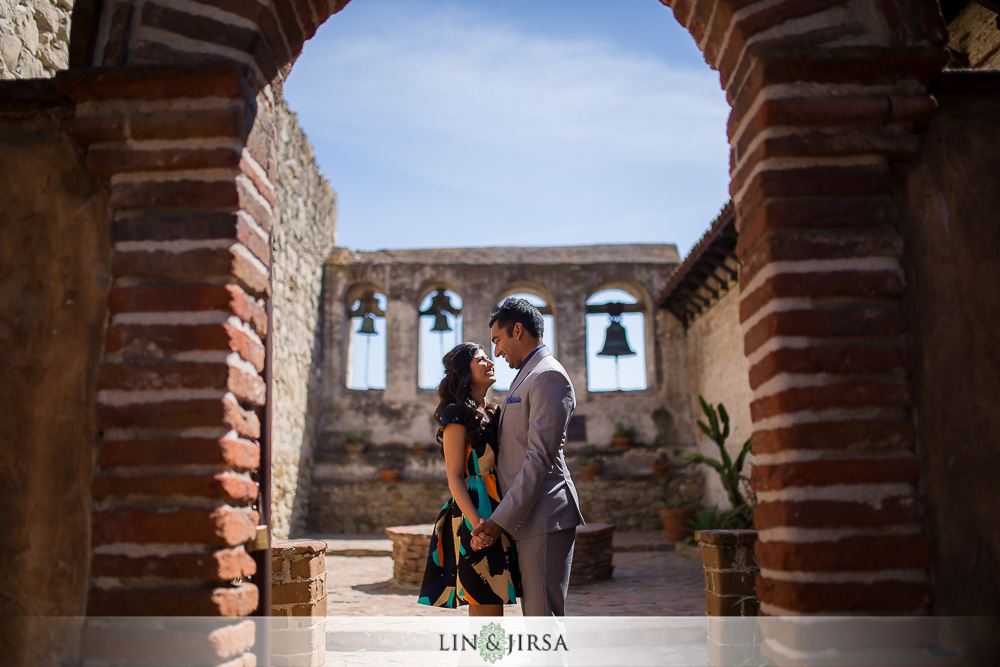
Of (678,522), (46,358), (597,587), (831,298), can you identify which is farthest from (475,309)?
(831,298)

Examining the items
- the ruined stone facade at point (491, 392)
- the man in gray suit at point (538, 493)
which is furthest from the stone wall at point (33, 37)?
the ruined stone facade at point (491, 392)

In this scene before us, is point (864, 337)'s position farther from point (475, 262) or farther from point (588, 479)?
point (475, 262)

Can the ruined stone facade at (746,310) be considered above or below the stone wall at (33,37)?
below

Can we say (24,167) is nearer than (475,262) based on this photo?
Yes

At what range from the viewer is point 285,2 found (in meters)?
2.56

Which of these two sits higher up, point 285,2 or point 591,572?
point 285,2

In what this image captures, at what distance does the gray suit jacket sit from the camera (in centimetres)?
270

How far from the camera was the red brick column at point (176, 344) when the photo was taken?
2.15 m

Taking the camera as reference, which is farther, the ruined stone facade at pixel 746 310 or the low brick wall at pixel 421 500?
the low brick wall at pixel 421 500

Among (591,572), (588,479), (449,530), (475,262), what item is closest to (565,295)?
(475,262)

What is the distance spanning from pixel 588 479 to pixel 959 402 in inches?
406

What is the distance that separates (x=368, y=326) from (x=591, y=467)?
481 centimetres

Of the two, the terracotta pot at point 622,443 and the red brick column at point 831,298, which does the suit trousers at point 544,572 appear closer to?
the red brick column at point 831,298

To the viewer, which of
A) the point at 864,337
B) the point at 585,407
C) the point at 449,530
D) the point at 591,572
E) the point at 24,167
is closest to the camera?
the point at 864,337
